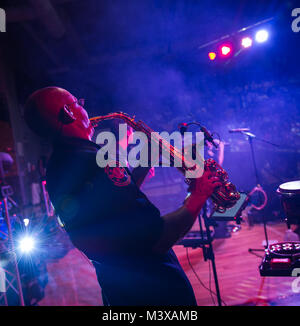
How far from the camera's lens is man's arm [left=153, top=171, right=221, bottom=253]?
4.01 ft

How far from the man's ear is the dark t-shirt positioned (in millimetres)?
101

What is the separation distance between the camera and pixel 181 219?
1235 millimetres

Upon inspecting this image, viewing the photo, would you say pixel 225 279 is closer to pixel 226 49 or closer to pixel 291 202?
pixel 291 202

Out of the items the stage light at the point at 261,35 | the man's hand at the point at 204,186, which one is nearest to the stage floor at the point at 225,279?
the man's hand at the point at 204,186

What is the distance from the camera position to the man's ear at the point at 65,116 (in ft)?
4.49

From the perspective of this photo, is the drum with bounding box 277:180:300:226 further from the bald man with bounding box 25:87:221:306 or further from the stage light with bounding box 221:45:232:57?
the stage light with bounding box 221:45:232:57

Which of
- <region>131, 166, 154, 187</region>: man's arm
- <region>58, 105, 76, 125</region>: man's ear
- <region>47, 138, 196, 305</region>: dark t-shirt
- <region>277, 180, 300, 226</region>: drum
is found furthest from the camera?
<region>277, 180, 300, 226</region>: drum

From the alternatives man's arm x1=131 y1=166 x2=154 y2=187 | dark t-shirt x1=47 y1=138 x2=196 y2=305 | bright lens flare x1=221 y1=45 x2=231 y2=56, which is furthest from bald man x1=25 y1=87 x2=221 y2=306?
bright lens flare x1=221 y1=45 x2=231 y2=56

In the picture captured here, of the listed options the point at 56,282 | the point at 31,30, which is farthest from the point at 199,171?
the point at 31,30

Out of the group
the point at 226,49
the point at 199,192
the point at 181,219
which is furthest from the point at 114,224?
the point at 226,49

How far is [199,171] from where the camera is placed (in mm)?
1422

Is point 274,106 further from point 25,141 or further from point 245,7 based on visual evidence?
point 25,141

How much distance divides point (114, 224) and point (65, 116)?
0.60 meters
